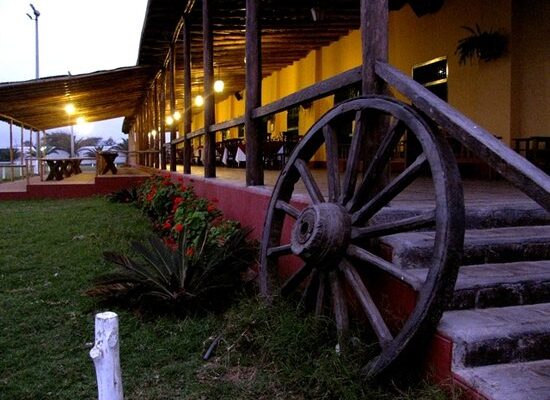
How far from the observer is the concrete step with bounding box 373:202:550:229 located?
3.46 meters

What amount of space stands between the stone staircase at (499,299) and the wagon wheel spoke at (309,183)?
448 millimetres

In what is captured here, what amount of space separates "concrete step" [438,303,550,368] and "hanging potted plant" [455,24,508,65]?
6.37 metres

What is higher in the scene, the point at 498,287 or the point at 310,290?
the point at 498,287

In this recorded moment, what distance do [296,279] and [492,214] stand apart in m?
1.29

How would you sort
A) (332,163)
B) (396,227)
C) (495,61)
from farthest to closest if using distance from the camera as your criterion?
1. (495,61)
2. (332,163)
3. (396,227)

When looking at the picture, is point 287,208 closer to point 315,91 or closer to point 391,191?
point 315,91

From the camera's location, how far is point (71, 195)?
15812mm

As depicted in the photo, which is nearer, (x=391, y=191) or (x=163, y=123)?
(x=391, y=191)

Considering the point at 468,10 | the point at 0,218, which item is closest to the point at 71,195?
the point at 0,218

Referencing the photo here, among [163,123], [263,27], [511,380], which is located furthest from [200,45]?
[511,380]

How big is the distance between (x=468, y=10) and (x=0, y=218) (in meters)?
8.91

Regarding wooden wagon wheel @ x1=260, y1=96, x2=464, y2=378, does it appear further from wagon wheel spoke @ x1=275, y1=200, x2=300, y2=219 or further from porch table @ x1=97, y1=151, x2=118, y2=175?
porch table @ x1=97, y1=151, x2=118, y2=175

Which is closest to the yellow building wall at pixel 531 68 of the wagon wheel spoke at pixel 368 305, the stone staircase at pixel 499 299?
the stone staircase at pixel 499 299

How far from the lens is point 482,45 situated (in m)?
8.28
